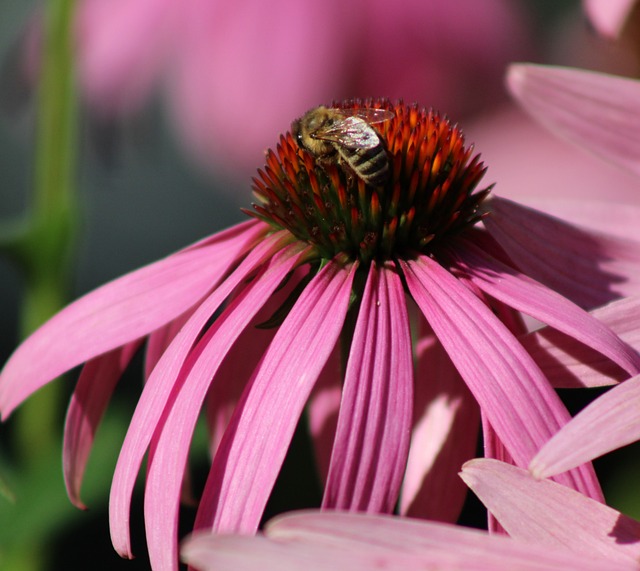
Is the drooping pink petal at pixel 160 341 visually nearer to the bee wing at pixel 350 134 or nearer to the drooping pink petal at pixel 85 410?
the drooping pink petal at pixel 85 410

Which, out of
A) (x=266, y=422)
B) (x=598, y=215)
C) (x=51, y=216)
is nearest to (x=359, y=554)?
(x=266, y=422)

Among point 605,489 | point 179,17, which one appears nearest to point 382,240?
point 605,489

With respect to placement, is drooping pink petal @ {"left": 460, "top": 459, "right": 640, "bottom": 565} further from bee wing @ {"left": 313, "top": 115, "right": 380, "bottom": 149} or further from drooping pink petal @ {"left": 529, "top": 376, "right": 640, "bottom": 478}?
bee wing @ {"left": 313, "top": 115, "right": 380, "bottom": 149}

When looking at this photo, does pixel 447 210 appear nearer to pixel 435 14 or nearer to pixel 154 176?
pixel 435 14

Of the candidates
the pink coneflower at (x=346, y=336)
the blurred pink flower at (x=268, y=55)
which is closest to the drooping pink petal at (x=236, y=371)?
the pink coneflower at (x=346, y=336)

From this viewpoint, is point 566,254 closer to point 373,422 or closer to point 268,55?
point 373,422

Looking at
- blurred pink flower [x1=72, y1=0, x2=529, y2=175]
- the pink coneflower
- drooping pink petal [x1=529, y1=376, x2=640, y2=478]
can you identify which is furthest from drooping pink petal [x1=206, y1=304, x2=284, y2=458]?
blurred pink flower [x1=72, y1=0, x2=529, y2=175]
